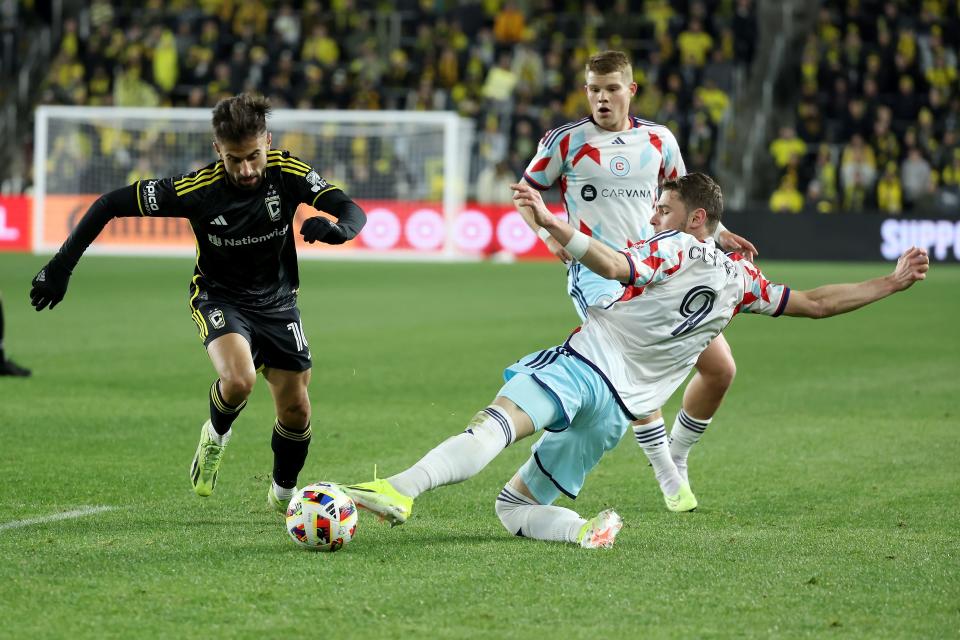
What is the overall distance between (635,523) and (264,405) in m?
4.41

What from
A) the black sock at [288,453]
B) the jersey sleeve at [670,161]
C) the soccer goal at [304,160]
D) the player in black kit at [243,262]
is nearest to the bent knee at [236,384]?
the player in black kit at [243,262]

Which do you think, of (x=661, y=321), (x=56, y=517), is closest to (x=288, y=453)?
(x=56, y=517)

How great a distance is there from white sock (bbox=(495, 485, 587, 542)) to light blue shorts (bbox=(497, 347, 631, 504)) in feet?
0.24

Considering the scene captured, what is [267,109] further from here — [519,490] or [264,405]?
[264,405]

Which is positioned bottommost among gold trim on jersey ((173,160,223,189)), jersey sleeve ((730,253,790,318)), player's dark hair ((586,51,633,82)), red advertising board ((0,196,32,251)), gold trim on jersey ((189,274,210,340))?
red advertising board ((0,196,32,251))

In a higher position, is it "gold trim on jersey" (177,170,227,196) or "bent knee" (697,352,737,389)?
"gold trim on jersey" (177,170,227,196)

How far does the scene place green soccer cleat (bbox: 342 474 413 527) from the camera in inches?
198

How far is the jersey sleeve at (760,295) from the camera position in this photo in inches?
227

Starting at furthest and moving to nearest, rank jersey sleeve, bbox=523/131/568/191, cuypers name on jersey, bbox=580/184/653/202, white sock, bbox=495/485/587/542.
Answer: jersey sleeve, bbox=523/131/568/191
cuypers name on jersey, bbox=580/184/653/202
white sock, bbox=495/485/587/542

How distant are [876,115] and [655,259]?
74.0 ft

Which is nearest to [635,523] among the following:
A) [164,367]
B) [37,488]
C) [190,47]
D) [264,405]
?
[37,488]

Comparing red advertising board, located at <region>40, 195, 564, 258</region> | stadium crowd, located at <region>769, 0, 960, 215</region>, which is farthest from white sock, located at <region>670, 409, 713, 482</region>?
stadium crowd, located at <region>769, 0, 960, 215</region>

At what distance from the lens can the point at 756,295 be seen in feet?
18.9

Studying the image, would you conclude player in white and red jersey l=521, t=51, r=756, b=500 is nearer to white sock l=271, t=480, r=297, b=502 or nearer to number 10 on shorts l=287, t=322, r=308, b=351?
number 10 on shorts l=287, t=322, r=308, b=351
